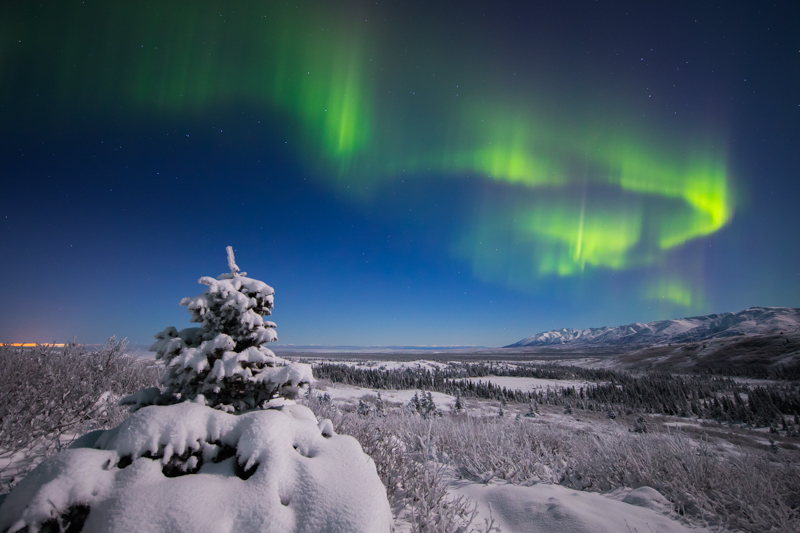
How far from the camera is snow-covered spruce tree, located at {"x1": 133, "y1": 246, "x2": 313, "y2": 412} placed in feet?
11.8

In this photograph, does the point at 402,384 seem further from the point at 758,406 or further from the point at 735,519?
the point at 735,519

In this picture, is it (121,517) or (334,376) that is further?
(334,376)

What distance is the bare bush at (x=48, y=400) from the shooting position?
574cm

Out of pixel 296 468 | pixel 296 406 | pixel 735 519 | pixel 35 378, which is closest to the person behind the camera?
pixel 296 468

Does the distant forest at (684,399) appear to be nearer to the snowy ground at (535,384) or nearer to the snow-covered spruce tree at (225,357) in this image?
the snowy ground at (535,384)

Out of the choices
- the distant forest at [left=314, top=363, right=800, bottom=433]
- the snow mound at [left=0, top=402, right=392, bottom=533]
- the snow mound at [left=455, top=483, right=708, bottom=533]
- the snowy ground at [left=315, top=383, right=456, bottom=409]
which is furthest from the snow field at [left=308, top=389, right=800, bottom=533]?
the distant forest at [left=314, top=363, right=800, bottom=433]

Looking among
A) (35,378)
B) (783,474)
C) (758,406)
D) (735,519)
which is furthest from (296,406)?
(758,406)

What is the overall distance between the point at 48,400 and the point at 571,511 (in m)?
11.6

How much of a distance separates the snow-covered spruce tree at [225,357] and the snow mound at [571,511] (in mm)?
4022

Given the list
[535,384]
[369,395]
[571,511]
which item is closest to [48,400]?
[571,511]

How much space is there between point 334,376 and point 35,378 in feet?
197

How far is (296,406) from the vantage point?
405 cm

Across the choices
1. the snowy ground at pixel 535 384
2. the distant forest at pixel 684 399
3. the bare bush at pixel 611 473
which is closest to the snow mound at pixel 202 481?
the bare bush at pixel 611 473

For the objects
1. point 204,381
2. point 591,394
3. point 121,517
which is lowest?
point 591,394
